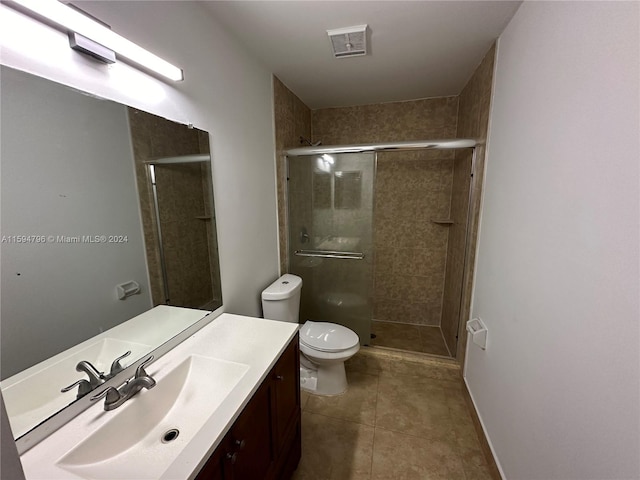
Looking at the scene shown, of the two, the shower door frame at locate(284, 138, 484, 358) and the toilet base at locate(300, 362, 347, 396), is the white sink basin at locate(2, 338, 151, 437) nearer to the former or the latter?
the toilet base at locate(300, 362, 347, 396)

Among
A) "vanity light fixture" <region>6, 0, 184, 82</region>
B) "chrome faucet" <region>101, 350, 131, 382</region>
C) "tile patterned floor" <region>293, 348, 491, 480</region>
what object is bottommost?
"tile patterned floor" <region>293, 348, 491, 480</region>

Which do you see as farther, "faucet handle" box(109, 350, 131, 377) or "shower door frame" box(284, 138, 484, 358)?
"shower door frame" box(284, 138, 484, 358)

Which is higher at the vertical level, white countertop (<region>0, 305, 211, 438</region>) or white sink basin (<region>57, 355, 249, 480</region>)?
white countertop (<region>0, 305, 211, 438</region>)

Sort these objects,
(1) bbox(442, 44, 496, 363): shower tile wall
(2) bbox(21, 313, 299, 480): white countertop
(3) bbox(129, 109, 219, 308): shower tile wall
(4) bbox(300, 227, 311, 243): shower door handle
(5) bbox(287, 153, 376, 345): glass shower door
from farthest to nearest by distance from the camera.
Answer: (4) bbox(300, 227, 311, 243): shower door handle < (5) bbox(287, 153, 376, 345): glass shower door < (1) bbox(442, 44, 496, 363): shower tile wall < (3) bbox(129, 109, 219, 308): shower tile wall < (2) bbox(21, 313, 299, 480): white countertop

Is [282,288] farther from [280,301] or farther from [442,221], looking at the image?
[442,221]

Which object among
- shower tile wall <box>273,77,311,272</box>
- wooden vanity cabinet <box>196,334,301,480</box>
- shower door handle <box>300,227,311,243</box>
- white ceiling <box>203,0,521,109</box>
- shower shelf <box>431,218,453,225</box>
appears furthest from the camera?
shower shelf <box>431,218,453,225</box>

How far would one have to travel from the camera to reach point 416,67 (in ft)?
6.26

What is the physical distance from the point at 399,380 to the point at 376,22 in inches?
95.8

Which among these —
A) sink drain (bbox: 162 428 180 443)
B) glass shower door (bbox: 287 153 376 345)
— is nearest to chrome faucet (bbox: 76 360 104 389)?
sink drain (bbox: 162 428 180 443)

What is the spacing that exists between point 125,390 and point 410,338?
8.06 feet

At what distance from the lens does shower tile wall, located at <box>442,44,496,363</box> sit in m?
1.77

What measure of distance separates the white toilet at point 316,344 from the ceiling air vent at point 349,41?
164 centimetres

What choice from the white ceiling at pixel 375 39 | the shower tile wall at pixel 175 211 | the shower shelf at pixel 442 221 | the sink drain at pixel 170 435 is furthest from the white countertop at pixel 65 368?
the shower shelf at pixel 442 221

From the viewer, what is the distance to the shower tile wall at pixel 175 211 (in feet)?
3.41
